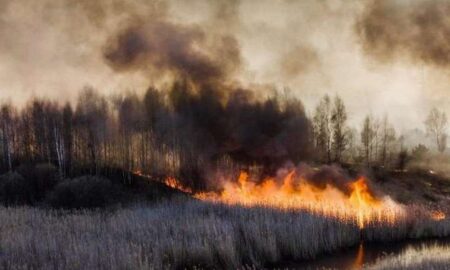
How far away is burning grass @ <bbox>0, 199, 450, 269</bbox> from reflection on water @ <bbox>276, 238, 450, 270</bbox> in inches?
24.1

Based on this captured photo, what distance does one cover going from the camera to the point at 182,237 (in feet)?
64.4

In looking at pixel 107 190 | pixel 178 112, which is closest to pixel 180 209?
pixel 107 190

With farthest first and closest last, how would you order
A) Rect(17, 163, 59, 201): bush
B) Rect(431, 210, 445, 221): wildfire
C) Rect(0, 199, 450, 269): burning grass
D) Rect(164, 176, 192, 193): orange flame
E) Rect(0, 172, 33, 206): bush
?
Rect(164, 176, 192, 193): orange flame
Rect(17, 163, 59, 201): bush
Rect(0, 172, 33, 206): bush
Rect(431, 210, 445, 221): wildfire
Rect(0, 199, 450, 269): burning grass

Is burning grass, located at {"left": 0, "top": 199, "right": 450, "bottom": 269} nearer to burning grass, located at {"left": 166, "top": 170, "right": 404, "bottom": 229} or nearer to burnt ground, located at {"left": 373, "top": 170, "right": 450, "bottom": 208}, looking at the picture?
burning grass, located at {"left": 166, "top": 170, "right": 404, "bottom": 229}

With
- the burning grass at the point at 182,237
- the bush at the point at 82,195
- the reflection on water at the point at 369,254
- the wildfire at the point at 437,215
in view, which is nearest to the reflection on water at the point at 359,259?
the reflection on water at the point at 369,254

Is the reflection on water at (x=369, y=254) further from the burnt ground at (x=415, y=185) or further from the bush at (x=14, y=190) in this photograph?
the bush at (x=14, y=190)

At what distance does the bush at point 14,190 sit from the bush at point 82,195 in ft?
17.2

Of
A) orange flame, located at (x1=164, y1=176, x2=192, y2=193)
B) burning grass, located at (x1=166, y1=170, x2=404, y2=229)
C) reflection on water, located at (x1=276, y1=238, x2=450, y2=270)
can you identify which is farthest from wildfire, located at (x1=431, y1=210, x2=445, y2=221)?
orange flame, located at (x1=164, y1=176, x2=192, y2=193)

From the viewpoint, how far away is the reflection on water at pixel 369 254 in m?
19.3

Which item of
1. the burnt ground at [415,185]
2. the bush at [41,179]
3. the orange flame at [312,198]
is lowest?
the burnt ground at [415,185]

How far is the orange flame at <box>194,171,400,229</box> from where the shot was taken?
84.7 ft

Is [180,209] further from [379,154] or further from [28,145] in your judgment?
[379,154]

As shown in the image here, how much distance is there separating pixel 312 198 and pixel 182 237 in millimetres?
19489

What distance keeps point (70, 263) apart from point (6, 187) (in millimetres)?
30918
